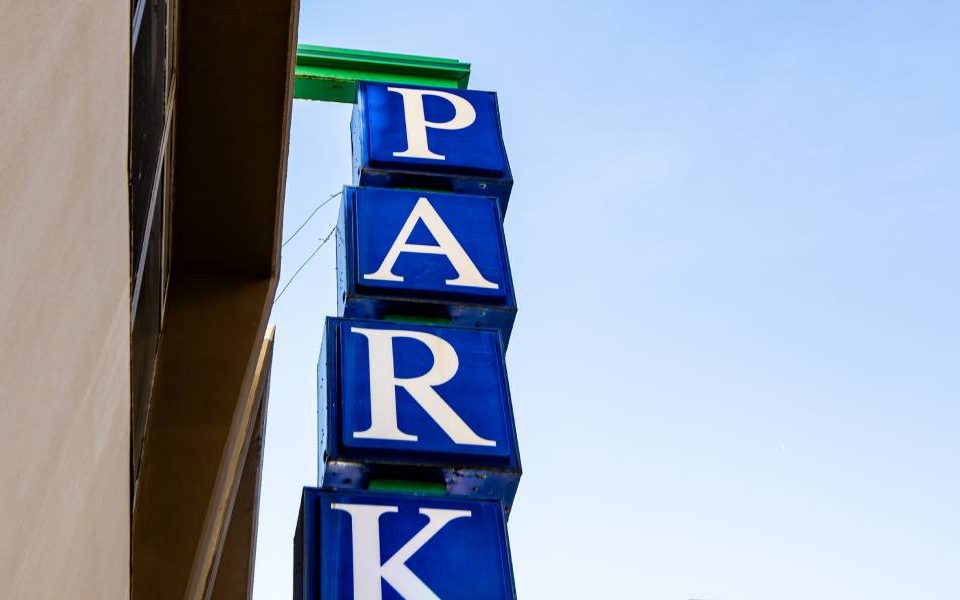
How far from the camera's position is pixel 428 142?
347 inches

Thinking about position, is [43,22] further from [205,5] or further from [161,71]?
[205,5]

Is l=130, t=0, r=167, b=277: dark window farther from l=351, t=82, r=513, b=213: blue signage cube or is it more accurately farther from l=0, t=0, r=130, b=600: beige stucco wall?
l=351, t=82, r=513, b=213: blue signage cube

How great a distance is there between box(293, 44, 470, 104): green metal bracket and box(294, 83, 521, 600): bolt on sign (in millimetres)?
759

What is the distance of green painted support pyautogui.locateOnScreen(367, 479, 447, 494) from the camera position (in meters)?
6.51

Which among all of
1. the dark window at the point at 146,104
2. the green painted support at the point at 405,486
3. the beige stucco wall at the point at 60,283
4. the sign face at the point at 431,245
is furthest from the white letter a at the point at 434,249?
the beige stucco wall at the point at 60,283

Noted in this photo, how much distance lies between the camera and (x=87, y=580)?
208cm

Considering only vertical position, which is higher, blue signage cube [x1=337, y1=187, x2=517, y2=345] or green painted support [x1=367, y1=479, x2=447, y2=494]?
blue signage cube [x1=337, y1=187, x2=517, y2=345]

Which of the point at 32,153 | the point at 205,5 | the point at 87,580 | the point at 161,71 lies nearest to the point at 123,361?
the point at 87,580

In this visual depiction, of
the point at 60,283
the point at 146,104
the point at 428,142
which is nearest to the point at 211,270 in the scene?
the point at 146,104

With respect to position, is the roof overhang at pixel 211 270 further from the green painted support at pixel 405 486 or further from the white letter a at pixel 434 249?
the white letter a at pixel 434 249

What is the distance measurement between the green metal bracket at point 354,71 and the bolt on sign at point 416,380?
2.49 feet

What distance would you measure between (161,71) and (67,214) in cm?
236

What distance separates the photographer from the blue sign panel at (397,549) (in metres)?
5.89

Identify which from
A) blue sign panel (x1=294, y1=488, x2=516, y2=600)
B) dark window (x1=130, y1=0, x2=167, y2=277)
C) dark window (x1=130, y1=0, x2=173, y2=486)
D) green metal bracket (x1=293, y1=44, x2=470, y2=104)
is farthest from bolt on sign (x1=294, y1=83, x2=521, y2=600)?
dark window (x1=130, y1=0, x2=167, y2=277)
